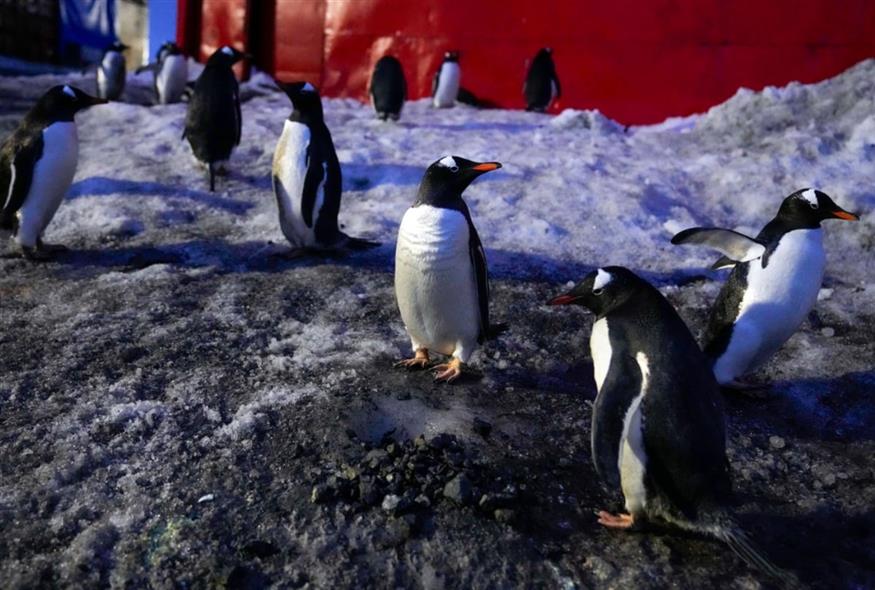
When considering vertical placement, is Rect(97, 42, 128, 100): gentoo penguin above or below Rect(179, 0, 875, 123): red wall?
below

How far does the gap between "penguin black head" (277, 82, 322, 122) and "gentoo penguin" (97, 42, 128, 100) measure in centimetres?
613

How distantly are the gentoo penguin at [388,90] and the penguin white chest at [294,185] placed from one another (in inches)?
129

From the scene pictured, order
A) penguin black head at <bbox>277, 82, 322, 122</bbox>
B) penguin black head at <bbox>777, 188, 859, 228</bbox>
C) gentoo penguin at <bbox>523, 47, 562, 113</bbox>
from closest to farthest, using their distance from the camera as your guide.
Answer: penguin black head at <bbox>777, 188, 859, 228</bbox> → penguin black head at <bbox>277, 82, 322, 122</bbox> → gentoo penguin at <bbox>523, 47, 562, 113</bbox>

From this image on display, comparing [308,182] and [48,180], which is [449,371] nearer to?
[308,182]

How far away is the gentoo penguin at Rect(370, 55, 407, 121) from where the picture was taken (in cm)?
818

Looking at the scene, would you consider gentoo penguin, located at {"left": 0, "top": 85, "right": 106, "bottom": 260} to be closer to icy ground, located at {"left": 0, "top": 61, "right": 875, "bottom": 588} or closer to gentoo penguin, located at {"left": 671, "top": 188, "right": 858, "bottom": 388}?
icy ground, located at {"left": 0, "top": 61, "right": 875, "bottom": 588}

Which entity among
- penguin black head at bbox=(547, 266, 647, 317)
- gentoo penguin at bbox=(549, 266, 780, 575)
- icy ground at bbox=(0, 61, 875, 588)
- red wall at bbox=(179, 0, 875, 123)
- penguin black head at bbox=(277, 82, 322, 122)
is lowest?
icy ground at bbox=(0, 61, 875, 588)

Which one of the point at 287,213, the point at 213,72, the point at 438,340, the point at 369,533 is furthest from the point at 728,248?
the point at 213,72

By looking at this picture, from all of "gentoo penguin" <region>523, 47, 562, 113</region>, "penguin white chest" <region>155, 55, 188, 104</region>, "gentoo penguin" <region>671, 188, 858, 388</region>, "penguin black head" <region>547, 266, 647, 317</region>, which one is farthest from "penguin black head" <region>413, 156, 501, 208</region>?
"penguin white chest" <region>155, 55, 188, 104</region>

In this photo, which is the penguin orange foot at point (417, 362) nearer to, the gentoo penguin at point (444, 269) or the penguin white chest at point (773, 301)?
the gentoo penguin at point (444, 269)

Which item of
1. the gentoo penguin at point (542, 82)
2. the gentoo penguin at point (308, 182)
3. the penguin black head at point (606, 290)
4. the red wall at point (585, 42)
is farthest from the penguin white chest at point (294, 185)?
the red wall at point (585, 42)

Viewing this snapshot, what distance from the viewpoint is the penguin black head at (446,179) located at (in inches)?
124

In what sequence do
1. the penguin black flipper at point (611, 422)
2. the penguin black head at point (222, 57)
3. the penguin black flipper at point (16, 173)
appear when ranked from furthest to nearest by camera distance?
the penguin black head at point (222, 57)
the penguin black flipper at point (16, 173)
the penguin black flipper at point (611, 422)

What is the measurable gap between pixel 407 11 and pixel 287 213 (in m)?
5.97
